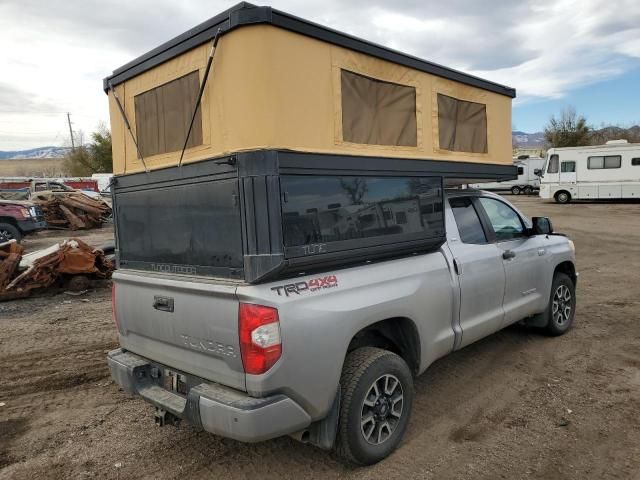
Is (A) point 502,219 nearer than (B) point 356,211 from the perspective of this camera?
No

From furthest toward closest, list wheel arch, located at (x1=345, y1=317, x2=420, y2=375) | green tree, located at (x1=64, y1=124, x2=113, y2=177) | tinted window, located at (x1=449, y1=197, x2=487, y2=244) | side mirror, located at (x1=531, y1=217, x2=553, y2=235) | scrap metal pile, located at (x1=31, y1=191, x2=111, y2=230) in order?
green tree, located at (x1=64, y1=124, x2=113, y2=177) → scrap metal pile, located at (x1=31, y1=191, x2=111, y2=230) → side mirror, located at (x1=531, y1=217, x2=553, y2=235) → tinted window, located at (x1=449, y1=197, x2=487, y2=244) → wheel arch, located at (x1=345, y1=317, x2=420, y2=375)

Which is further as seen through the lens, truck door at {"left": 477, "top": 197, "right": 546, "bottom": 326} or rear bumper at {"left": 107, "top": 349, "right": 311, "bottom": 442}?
truck door at {"left": 477, "top": 197, "right": 546, "bottom": 326}

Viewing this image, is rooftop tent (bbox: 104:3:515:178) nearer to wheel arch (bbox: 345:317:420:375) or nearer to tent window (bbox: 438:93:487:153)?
tent window (bbox: 438:93:487:153)

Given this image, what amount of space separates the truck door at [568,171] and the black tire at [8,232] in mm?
25934

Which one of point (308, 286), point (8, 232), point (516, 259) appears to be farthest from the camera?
point (8, 232)

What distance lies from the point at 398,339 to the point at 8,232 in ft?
48.8

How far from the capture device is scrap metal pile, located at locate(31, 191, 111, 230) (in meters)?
21.9

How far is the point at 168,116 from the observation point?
347 centimetres

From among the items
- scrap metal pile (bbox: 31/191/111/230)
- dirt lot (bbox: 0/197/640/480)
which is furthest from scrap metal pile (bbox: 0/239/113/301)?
scrap metal pile (bbox: 31/191/111/230)

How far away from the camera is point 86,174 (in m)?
53.9

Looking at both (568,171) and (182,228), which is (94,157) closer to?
(568,171)

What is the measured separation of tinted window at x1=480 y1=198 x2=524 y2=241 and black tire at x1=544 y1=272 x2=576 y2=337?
945mm

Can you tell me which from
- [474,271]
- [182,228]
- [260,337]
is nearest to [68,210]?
[182,228]

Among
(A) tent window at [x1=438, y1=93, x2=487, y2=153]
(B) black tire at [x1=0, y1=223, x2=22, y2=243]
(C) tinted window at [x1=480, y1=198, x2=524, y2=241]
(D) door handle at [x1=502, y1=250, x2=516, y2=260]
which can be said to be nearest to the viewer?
(A) tent window at [x1=438, y1=93, x2=487, y2=153]
